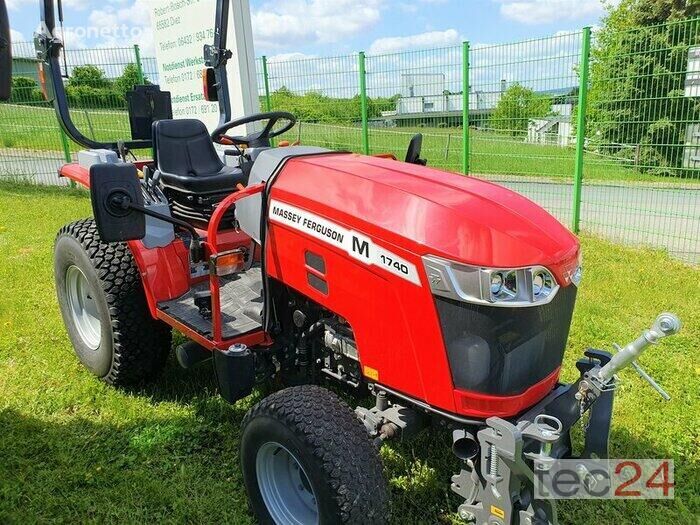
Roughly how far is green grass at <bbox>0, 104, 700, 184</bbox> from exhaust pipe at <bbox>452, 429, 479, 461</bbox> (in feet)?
11.8

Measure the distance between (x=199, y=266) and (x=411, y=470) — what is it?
4.60 feet

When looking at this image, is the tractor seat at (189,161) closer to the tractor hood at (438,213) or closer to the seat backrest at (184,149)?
the seat backrest at (184,149)

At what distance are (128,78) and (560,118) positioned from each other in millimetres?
6553

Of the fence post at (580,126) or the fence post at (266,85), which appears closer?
the fence post at (580,126)

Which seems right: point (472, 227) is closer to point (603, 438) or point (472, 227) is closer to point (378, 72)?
point (603, 438)

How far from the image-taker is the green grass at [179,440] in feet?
7.44

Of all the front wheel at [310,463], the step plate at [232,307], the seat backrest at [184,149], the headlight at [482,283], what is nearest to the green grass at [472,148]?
the seat backrest at [184,149]

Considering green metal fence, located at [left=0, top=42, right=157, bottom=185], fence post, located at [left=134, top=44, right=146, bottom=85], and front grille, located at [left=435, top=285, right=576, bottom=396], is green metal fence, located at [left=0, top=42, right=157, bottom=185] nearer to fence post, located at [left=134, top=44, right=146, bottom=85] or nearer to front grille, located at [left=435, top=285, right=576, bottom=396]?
fence post, located at [left=134, top=44, right=146, bottom=85]

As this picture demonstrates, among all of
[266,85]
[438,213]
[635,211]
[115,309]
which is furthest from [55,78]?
[266,85]

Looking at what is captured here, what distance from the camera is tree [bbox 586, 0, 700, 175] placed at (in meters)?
4.97

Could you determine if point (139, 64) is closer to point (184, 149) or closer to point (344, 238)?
point (184, 149)

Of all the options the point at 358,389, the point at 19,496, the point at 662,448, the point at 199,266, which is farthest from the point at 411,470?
the point at 19,496

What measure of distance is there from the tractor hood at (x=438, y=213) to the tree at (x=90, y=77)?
800 centimetres

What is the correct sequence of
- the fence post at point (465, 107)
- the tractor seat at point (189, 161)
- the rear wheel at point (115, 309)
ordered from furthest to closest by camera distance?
1. the fence post at point (465, 107)
2. the tractor seat at point (189, 161)
3. the rear wheel at point (115, 309)
